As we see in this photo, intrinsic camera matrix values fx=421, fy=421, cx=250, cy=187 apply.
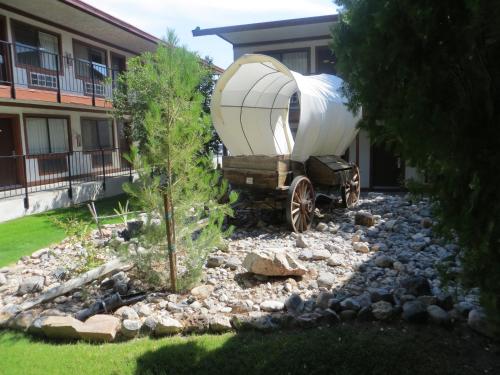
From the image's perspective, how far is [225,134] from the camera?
33.4ft

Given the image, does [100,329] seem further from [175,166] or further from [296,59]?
[296,59]

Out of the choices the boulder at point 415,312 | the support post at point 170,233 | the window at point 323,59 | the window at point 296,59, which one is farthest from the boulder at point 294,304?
the window at point 296,59

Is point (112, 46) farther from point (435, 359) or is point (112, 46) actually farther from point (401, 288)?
point (435, 359)

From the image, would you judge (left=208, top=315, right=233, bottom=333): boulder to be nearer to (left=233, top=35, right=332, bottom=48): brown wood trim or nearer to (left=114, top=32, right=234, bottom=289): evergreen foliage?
(left=114, top=32, right=234, bottom=289): evergreen foliage

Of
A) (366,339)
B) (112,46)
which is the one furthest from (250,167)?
(112,46)

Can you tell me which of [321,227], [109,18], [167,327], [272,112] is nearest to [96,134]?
[109,18]

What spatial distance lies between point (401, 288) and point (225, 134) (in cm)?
625

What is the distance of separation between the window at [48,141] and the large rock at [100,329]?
460 inches

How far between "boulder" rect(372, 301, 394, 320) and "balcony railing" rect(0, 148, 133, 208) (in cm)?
1049

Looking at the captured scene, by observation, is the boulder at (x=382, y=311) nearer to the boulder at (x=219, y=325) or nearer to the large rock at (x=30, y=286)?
the boulder at (x=219, y=325)

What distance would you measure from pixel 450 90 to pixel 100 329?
Answer: 384cm

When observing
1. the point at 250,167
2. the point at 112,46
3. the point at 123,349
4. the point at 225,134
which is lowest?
the point at 123,349

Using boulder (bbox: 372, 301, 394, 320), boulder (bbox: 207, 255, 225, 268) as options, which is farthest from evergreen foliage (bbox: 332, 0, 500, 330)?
boulder (bbox: 207, 255, 225, 268)

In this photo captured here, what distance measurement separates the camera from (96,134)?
1889cm
